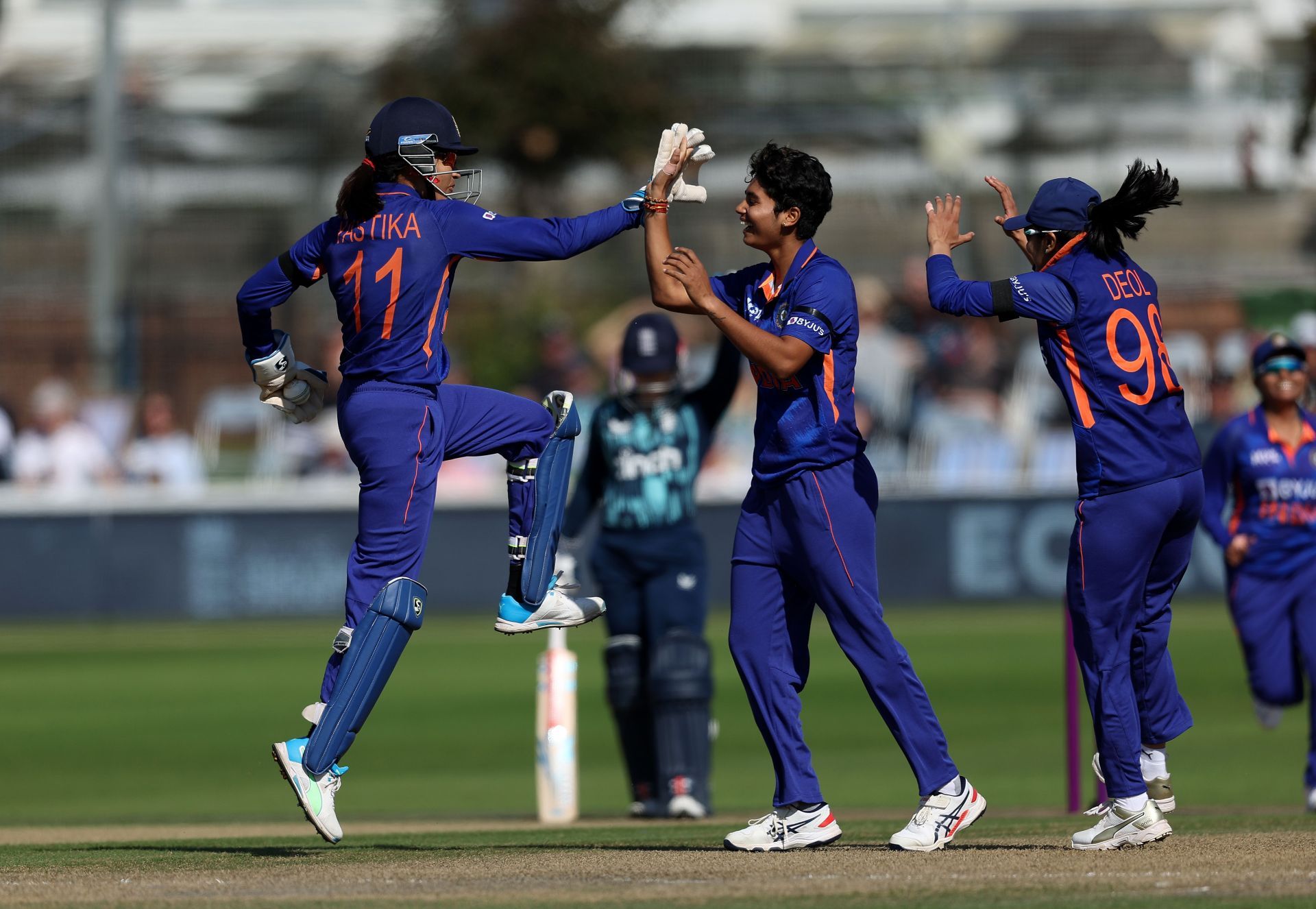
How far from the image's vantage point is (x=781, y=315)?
6.91m

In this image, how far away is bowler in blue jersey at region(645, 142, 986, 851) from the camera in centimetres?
680

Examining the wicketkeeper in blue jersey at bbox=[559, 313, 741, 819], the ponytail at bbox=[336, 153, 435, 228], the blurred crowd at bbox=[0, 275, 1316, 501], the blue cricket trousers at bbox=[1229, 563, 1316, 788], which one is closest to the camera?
the ponytail at bbox=[336, 153, 435, 228]

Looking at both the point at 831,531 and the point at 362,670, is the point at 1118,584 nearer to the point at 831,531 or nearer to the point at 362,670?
the point at 831,531

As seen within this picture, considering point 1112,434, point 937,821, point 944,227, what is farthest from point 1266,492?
point 937,821

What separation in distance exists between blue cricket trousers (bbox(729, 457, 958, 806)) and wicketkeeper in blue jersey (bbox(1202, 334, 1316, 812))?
3947 millimetres

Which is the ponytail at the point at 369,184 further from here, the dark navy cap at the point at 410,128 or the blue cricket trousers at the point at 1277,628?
the blue cricket trousers at the point at 1277,628

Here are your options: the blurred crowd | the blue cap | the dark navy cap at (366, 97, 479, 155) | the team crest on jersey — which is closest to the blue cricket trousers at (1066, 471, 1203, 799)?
the blue cap

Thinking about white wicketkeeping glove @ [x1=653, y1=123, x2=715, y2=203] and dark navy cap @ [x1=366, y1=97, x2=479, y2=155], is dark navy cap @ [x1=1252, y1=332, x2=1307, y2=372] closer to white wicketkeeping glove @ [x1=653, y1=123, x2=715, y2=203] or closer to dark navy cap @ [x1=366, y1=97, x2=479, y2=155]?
white wicketkeeping glove @ [x1=653, y1=123, x2=715, y2=203]

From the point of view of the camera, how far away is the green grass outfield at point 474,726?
36.5ft

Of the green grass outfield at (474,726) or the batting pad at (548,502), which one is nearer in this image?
the batting pad at (548,502)

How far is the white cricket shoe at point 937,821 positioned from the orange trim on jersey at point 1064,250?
1779 mm

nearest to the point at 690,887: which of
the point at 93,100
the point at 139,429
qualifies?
the point at 139,429

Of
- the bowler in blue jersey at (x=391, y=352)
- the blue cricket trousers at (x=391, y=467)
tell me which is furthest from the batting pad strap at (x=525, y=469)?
the blue cricket trousers at (x=391, y=467)

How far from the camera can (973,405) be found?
68.6 feet
